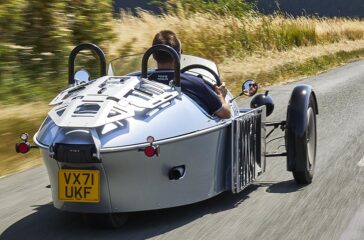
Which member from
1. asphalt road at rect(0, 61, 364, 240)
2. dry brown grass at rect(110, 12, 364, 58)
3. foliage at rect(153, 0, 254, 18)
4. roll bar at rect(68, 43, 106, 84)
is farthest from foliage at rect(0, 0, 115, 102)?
foliage at rect(153, 0, 254, 18)

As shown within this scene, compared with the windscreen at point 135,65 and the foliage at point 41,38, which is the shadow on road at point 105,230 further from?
the foliage at point 41,38

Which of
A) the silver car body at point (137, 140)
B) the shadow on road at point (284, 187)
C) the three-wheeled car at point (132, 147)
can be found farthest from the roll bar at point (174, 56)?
the shadow on road at point (284, 187)

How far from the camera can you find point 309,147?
677 centimetres

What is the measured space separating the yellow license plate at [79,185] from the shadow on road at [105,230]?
359mm

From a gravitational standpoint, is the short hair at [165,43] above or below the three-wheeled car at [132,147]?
above

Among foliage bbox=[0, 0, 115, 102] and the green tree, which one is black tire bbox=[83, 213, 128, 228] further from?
the green tree

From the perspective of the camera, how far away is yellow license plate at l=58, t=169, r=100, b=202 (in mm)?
4586

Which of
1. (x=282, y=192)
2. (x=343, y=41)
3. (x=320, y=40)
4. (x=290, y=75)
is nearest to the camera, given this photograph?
(x=282, y=192)

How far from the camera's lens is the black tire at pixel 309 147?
Answer: 6338 millimetres

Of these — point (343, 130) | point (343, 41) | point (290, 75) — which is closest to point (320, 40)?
point (343, 41)

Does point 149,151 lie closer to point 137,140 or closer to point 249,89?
point 137,140

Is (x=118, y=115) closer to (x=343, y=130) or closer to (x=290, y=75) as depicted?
(x=343, y=130)

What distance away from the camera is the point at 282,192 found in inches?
249

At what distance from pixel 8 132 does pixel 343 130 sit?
4.80 m
